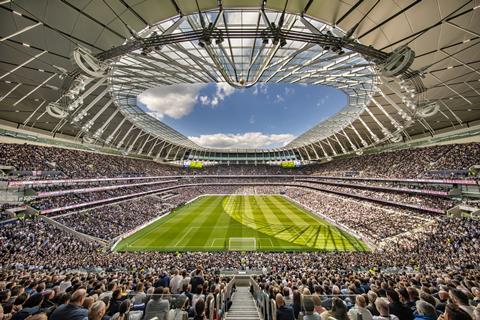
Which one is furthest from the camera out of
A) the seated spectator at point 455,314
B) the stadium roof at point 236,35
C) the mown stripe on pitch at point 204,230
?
the mown stripe on pitch at point 204,230

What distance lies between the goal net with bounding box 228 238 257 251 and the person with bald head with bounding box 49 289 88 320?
2412 cm

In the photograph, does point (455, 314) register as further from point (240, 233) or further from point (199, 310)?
point (240, 233)

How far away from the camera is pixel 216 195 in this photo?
7706cm

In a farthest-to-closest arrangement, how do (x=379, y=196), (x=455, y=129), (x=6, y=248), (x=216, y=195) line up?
(x=216, y=195)
(x=379, y=196)
(x=455, y=129)
(x=6, y=248)

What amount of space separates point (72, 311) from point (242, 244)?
26114 millimetres

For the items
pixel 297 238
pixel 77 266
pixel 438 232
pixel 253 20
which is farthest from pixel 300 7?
pixel 297 238

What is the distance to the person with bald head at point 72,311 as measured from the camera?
11.9 feet

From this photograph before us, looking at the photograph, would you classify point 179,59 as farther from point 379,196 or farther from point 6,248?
point 379,196

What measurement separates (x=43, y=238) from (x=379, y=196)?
4709cm

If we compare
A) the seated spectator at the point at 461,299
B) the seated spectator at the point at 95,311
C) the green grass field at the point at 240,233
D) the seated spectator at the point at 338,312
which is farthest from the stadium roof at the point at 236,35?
the green grass field at the point at 240,233

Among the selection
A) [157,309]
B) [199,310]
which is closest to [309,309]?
[199,310]

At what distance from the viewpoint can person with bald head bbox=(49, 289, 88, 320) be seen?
3.64 m

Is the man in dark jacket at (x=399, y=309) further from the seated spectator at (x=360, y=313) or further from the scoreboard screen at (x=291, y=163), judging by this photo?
the scoreboard screen at (x=291, y=163)

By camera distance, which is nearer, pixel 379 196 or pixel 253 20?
pixel 253 20
